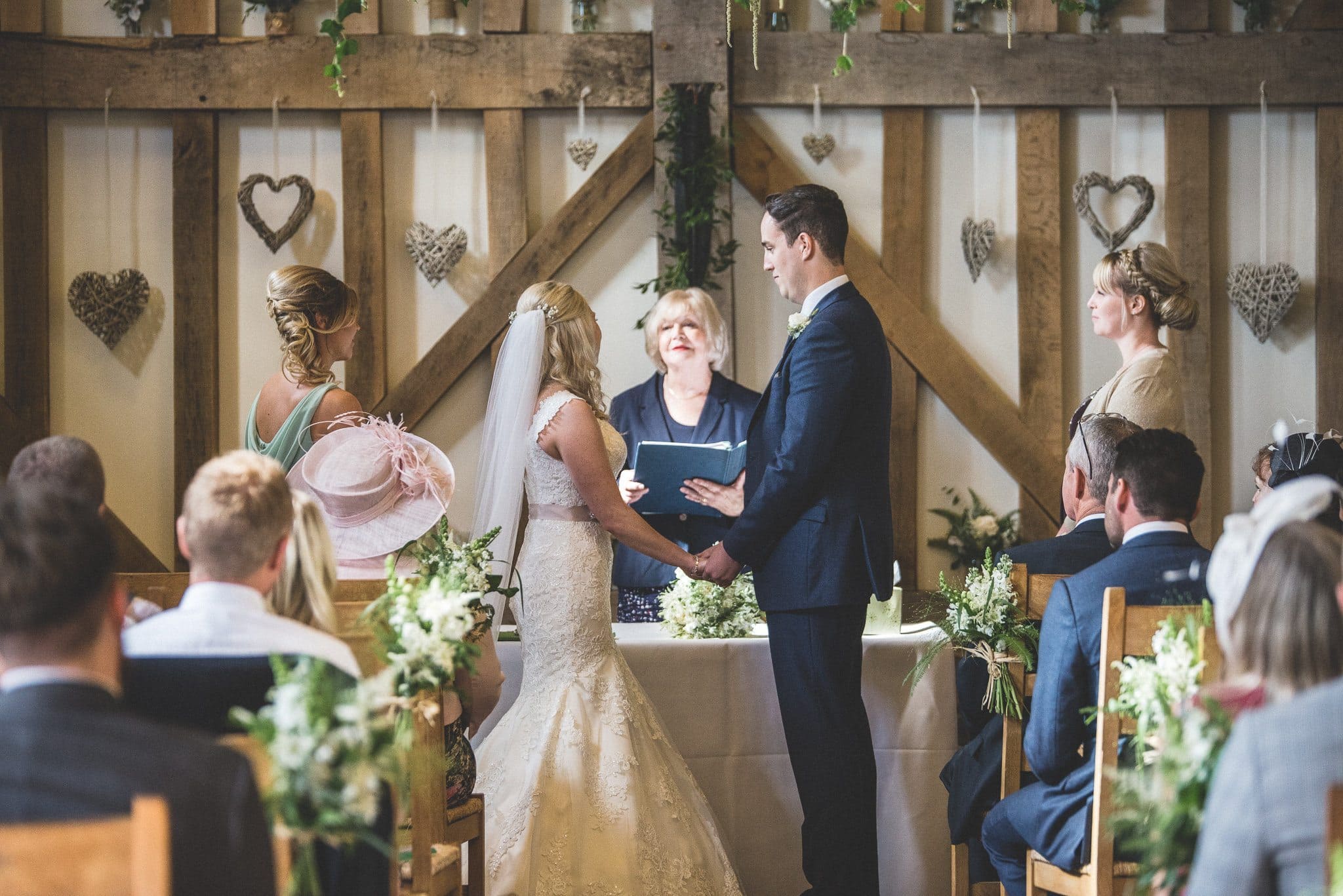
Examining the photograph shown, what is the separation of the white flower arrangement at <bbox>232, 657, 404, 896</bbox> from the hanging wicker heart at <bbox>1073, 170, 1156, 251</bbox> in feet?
15.4

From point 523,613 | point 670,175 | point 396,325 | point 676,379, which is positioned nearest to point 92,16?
point 396,325

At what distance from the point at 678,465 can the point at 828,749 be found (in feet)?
3.79

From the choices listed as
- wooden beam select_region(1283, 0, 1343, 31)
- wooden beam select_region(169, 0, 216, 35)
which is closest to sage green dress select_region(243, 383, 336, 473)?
wooden beam select_region(169, 0, 216, 35)

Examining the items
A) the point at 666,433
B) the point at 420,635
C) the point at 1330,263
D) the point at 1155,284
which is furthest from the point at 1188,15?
the point at 420,635

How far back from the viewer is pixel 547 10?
565 centimetres

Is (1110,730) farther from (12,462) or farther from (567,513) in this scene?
(12,462)

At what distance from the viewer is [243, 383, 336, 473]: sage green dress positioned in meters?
3.40

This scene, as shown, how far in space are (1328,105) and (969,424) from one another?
2133 mm

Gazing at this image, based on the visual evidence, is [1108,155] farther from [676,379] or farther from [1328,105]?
[676,379]

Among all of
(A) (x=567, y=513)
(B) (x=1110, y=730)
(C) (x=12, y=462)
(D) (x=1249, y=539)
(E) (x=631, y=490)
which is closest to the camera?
(D) (x=1249, y=539)

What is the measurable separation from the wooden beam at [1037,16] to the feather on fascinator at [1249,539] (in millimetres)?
4237

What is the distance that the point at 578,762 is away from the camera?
3477 mm

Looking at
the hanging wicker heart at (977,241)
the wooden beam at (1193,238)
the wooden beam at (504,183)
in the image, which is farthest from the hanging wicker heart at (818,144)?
the wooden beam at (1193,238)

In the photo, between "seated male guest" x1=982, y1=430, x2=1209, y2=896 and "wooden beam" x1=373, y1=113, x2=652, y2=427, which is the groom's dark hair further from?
"wooden beam" x1=373, y1=113, x2=652, y2=427
